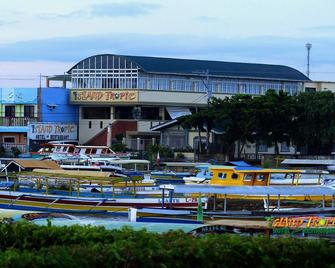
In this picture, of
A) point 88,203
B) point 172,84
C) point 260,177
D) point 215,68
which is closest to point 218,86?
point 215,68

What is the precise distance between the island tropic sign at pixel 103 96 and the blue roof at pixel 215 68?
2613 mm

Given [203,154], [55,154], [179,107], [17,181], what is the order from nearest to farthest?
[17,181]
[55,154]
[203,154]
[179,107]

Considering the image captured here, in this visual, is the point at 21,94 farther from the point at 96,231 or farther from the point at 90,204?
the point at 96,231

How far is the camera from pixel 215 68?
77.2 metres

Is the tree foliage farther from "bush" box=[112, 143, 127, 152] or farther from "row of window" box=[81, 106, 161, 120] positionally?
"row of window" box=[81, 106, 161, 120]

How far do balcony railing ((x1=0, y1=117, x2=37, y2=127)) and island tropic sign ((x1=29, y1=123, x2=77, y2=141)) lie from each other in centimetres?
118

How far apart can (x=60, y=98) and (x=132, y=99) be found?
21.9ft

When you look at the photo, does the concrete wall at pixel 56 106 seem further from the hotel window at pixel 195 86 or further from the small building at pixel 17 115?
the hotel window at pixel 195 86

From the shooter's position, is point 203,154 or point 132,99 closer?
point 203,154

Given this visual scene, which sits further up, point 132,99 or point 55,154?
point 132,99

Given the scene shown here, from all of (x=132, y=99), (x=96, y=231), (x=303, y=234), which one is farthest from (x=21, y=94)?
(x=96, y=231)

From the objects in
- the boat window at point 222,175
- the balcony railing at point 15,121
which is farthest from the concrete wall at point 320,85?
the boat window at point 222,175

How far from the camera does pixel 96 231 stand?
11.9 metres

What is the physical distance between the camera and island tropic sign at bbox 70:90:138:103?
71.6 m
